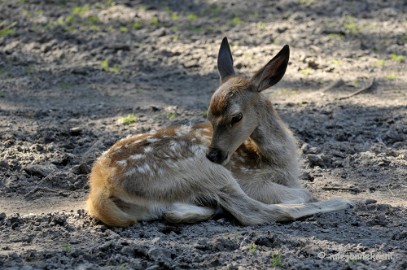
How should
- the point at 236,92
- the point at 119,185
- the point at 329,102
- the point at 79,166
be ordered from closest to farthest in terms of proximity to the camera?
the point at 119,185 → the point at 236,92 → the point at 79,166 → the point at 329,102

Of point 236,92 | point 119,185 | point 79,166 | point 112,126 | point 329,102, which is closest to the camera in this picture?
point 119,185

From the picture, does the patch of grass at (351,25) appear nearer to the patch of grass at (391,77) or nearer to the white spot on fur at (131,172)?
the patch of grass at (391,77)

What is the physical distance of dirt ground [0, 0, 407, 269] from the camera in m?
5.73

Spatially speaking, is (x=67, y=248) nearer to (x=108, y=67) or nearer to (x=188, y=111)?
(x=188, y=111)

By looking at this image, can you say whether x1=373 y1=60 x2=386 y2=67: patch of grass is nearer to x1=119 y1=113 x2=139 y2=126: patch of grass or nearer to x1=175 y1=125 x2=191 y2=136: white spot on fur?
x1=119 y1=113 x2=139 y2=126: patch of grass

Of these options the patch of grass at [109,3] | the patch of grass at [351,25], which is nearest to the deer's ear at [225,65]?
the patch of grass at [351,25]

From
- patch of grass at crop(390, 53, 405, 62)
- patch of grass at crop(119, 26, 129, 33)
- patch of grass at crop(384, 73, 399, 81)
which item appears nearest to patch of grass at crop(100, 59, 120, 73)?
patch of grass at crop(119, 26, 129, 33)

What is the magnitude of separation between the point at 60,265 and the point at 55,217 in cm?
100

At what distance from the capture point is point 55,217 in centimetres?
638

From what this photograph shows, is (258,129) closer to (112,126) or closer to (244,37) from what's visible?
(112,126)

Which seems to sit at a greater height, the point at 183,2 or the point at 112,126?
the point at 183,2

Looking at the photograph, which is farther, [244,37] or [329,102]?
[244,37]

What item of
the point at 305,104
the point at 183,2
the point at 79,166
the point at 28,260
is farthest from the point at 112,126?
the point at 183,2

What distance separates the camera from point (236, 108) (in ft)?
22.7
